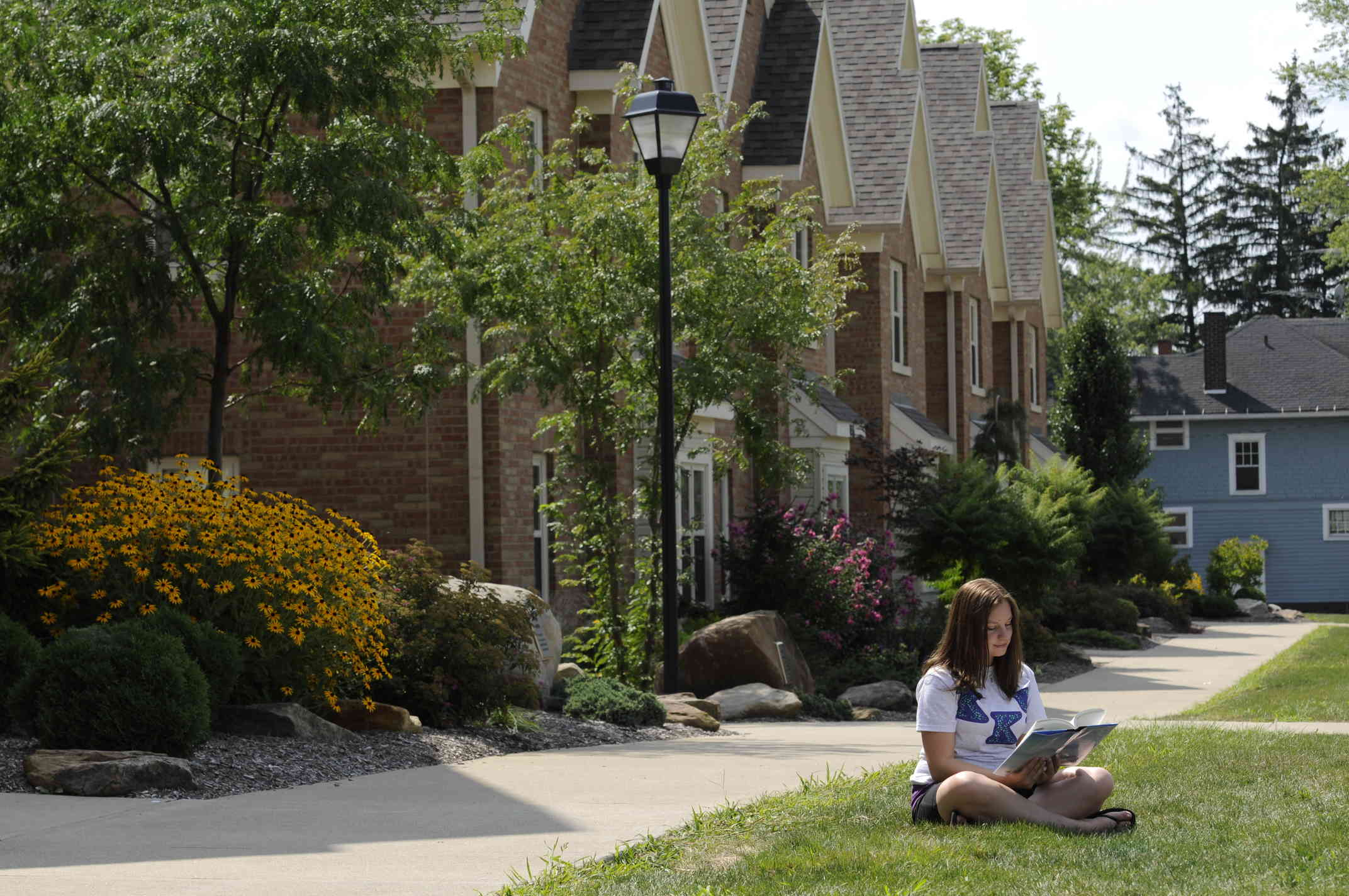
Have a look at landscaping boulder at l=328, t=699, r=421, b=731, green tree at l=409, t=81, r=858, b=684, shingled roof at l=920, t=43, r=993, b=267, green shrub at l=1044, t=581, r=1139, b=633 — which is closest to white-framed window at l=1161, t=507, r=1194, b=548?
shingled roof at l=920, t=43, r=993, b=267

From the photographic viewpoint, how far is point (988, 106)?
3791cm

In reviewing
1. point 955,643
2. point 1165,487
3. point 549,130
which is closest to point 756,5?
point 549,130

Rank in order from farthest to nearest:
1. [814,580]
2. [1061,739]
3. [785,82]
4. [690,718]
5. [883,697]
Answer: [785,82] → [814,580] → [883,697] → [690,718] → [1061,739]

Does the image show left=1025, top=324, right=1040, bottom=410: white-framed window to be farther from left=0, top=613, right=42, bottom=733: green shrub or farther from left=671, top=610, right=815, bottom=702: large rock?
left=0, top=613, right=42, bottom=733: green shrub

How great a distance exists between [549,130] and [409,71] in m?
6.21

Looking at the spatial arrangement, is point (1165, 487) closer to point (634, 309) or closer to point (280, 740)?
point (634, 309)

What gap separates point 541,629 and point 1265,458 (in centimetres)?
4188

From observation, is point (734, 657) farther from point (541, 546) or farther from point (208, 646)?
point (208, 646)

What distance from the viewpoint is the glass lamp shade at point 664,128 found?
14.4m

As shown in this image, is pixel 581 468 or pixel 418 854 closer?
pixel 418 854

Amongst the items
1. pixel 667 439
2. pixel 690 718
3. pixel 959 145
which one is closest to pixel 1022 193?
pixel 959 145

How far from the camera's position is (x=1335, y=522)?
52375mm

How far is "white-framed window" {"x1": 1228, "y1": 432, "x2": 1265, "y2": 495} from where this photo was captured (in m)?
52.7

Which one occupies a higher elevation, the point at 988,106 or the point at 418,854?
the point at 988,106
